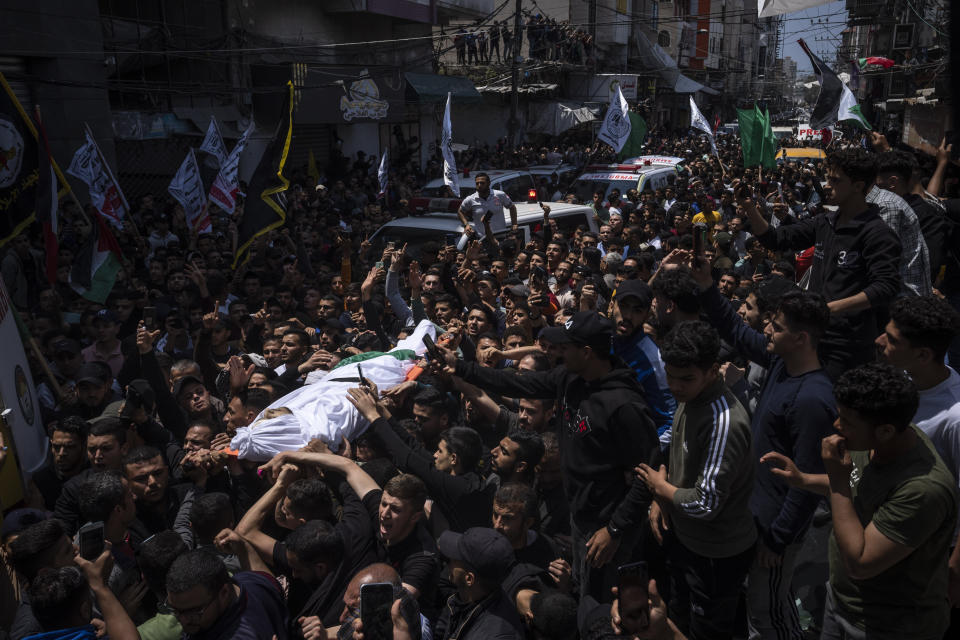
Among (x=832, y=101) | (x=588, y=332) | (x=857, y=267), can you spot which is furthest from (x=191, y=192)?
(x=832, y=101)

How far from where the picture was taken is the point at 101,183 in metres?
8.05

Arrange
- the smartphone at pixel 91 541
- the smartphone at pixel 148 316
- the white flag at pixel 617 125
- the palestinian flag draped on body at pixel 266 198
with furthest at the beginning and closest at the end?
the white flag at pixel 617 125 < the palestinian flag draped on body at pixel 266 198 < the smartphone at pixel 148 316 < the smartphone at pixel 91 541

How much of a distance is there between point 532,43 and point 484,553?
98.2 feet

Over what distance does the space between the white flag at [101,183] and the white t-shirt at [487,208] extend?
3.90m

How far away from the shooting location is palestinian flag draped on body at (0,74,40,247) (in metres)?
5.48

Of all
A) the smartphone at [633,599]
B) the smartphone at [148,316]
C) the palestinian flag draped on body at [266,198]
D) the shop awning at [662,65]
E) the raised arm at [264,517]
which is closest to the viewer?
the smartphone at [633,599]

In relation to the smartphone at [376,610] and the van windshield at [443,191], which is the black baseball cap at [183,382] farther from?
the van windshield at [443,191]

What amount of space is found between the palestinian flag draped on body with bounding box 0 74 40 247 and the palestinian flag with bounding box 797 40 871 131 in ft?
39.3

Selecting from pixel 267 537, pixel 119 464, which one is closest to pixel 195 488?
pixel 119 464

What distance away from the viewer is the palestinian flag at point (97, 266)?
273 inches

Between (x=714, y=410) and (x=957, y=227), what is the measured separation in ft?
10.9

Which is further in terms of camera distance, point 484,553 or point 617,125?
point 617,125

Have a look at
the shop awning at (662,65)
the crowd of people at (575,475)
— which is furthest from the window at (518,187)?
the shop awning at (662,65)

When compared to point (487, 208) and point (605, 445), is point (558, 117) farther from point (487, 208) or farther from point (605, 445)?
point (605, 445)
